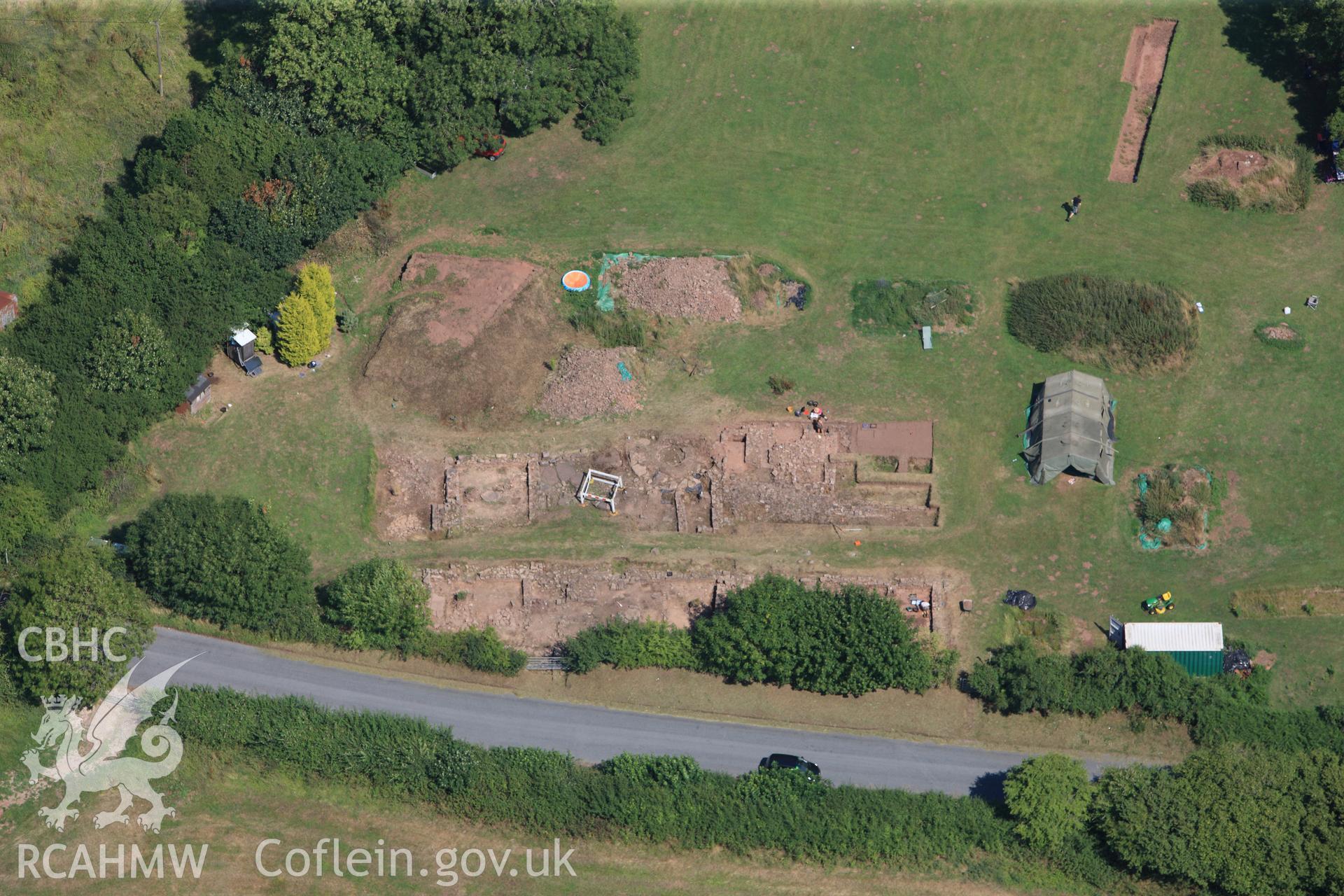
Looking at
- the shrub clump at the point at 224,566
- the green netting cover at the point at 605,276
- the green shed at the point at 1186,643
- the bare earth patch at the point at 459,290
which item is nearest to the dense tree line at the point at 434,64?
the bare earth patch at the point at 459,290

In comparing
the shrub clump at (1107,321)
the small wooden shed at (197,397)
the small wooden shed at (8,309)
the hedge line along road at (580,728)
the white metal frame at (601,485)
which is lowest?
the hedge line along road at (580,728)

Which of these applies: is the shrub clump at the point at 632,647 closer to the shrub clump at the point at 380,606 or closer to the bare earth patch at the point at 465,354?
the shrub clump at the point at 380,606

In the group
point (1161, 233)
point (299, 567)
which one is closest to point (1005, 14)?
point (1161, 233)

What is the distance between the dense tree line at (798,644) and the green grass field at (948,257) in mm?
4785

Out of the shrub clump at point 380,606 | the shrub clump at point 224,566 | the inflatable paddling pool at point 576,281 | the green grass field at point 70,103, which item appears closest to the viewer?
the shrub clump at point 380,606

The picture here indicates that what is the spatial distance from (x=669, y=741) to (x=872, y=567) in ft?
47.1

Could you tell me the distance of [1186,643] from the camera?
7481 centimetres

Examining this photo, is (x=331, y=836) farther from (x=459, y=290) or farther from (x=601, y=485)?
(x=459, y=290)

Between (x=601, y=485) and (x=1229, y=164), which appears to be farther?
(x=1229, y=164)

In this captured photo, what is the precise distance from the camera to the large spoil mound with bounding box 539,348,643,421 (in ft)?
276

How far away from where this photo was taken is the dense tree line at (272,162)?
8269 centimetres

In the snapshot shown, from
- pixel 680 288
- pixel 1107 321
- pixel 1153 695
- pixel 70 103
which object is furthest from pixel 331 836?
pixel 70 103

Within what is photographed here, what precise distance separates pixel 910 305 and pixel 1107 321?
11304 mm

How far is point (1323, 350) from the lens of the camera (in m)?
84.1
